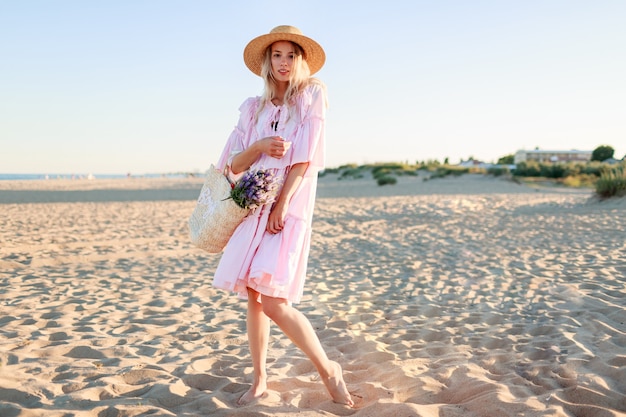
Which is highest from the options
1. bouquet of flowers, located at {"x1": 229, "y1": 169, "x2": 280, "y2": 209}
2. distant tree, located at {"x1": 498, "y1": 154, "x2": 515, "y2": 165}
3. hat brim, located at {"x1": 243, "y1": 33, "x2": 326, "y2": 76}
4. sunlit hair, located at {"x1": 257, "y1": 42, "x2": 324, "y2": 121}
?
distant tree, located at {"x1": 498, "y1": 154, "x2": 515, "y2": 165}

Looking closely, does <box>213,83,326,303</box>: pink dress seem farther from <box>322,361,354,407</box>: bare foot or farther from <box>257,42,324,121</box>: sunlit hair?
<box>322,361,354,407</box>: bare foot

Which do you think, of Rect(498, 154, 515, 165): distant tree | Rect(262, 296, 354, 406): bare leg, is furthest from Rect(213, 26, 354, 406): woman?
Rect(498, 154, 515, 165): distant tree

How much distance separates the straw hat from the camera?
2.71 meters

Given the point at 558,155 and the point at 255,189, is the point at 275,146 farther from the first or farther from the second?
the point at 558,155

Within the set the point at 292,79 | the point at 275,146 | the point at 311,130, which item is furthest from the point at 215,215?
the point at 292,79

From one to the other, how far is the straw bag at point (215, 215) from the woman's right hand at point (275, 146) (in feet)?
0.89

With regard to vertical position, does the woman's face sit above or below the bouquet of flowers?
above

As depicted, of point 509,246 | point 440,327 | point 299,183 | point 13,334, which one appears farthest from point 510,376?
point 509,246

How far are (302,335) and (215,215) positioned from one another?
2.35 ft

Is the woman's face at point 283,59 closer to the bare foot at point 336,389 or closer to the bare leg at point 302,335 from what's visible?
the bare leg at point 302,335

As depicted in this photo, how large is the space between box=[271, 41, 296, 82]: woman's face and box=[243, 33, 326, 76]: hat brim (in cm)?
3

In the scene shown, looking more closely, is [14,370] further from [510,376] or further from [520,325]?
[520,325]

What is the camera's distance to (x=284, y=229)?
261cm

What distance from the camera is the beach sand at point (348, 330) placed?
2.74 m
